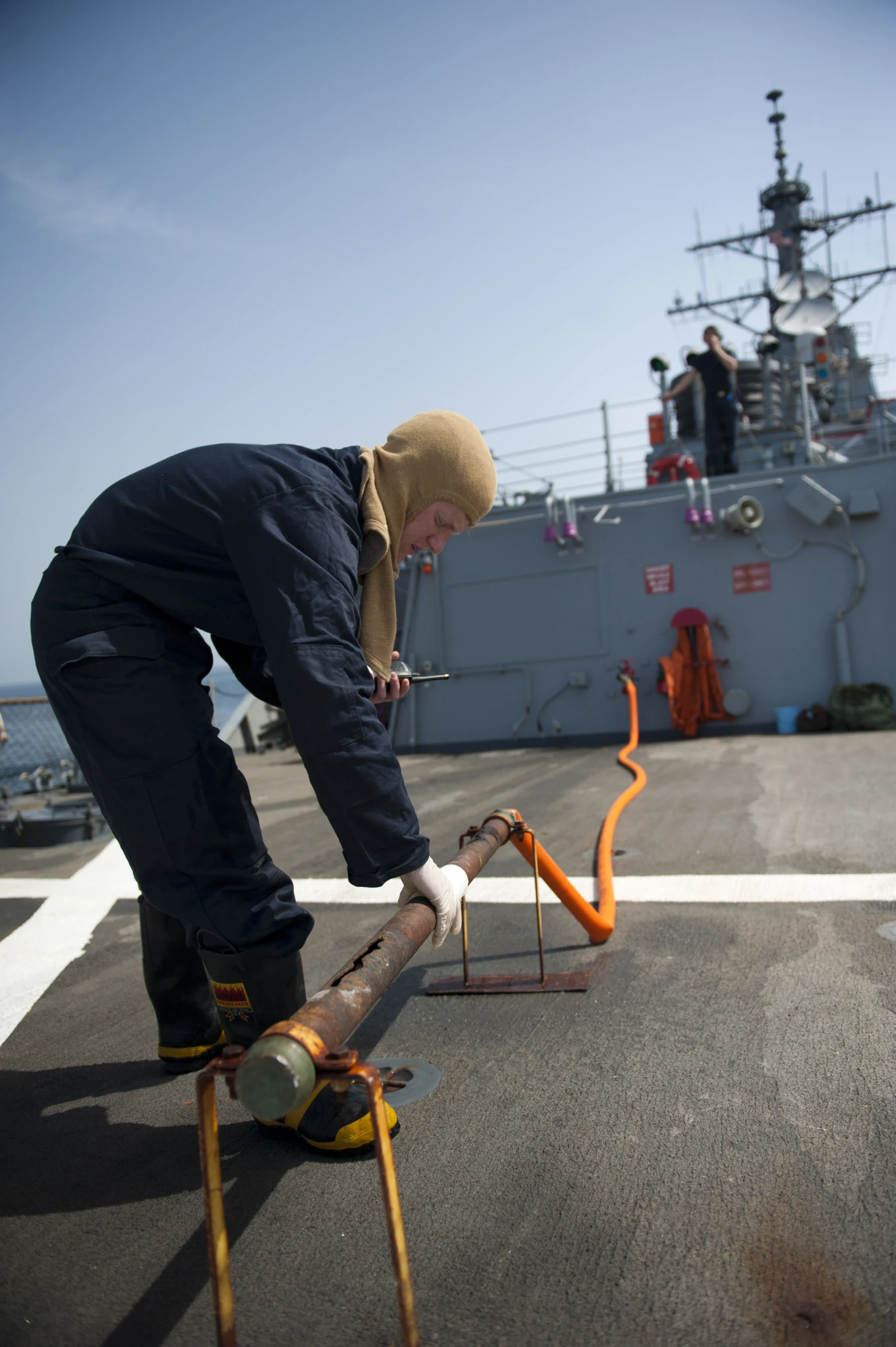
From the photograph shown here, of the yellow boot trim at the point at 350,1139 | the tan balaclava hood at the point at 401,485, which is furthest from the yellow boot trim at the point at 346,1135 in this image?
the tan balaclava hood at the point at 401,485

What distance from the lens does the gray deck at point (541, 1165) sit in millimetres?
1379

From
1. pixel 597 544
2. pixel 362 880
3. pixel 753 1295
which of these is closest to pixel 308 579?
pixel 362 880

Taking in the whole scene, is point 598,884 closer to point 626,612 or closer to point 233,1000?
point 233,1000

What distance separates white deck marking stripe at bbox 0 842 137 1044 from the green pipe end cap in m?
1.97

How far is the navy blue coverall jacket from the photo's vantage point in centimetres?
165

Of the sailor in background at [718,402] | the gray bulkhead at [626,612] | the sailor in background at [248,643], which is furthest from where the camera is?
the sailor in background at [718,402]

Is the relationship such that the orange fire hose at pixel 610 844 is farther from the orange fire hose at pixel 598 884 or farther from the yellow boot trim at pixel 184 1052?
the yellow boot trim at pixel 184 1052

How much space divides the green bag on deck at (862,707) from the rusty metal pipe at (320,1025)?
Answer: 25.7 feet

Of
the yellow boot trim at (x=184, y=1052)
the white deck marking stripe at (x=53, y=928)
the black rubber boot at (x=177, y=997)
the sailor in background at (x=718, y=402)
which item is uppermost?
the sailor in background at (x=718, y=402)

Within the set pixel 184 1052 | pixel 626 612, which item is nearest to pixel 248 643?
pixel 184 1052

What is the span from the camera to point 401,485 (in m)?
1.93

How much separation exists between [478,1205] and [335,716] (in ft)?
3.12

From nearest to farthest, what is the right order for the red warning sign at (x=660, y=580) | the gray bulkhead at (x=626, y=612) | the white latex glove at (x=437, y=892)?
the white latex glove at (x=437, y=892) < the gray bulkhead at (x=626, y=612) < the red warning sign at (x=660, y=580)

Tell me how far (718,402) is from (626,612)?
2.81 metres
